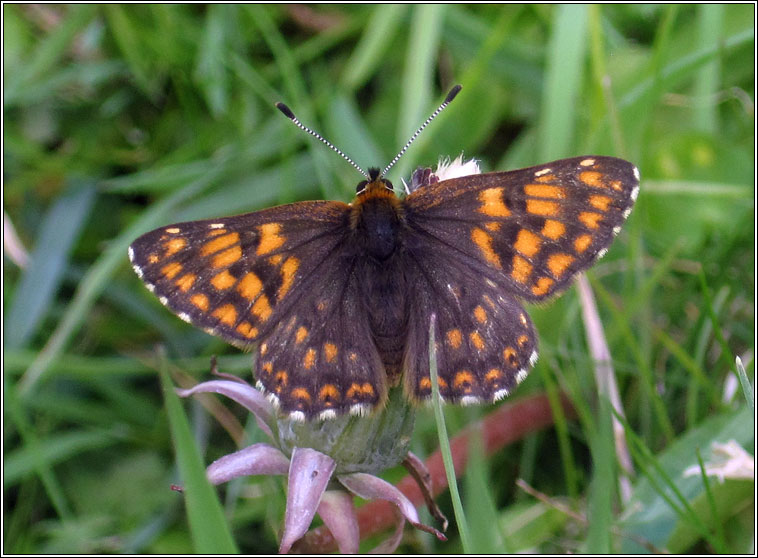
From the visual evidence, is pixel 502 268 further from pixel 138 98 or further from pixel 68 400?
pixel 138 98

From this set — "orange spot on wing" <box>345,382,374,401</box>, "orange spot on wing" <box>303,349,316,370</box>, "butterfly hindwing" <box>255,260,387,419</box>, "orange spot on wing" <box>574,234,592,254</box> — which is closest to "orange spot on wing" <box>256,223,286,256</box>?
"butterfly hindwing" <box>255,260,387,419</box>

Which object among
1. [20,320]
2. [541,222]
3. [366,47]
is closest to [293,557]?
[541,222]

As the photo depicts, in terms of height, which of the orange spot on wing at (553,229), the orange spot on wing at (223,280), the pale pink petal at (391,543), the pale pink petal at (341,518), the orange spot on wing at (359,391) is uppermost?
the orange spot on wing at (553,229)

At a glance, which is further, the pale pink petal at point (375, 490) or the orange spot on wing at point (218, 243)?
the orange spot on wing at point (218, 243)

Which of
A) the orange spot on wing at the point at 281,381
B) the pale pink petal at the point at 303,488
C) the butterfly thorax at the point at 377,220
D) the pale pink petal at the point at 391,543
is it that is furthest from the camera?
the butterfly thorax at the point at 377,220

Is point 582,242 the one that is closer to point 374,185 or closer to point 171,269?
point 374,185

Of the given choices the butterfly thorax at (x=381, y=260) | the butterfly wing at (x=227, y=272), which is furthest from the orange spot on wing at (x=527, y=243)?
the butterfly wing at (x=227, y=272)

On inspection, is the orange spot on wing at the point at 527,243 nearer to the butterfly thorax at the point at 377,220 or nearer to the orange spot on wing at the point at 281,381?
the butterfly thorax at the point at 377,220

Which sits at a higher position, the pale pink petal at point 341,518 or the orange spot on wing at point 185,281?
the orange spot on wing at point 185,281

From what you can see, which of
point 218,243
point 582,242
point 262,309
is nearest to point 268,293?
point 262,309
